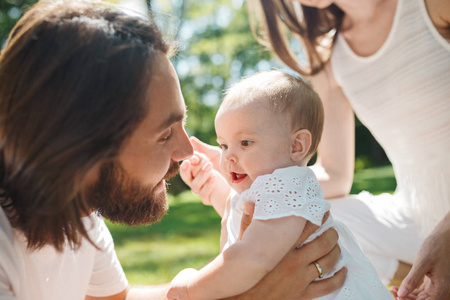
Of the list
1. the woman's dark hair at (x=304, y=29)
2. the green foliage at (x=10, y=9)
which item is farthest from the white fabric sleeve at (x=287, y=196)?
the green foliage at (x=10, y=9)

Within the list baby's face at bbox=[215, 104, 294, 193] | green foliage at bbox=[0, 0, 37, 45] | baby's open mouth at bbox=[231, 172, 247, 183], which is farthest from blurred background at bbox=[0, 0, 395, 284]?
baby's face at bbox=[215, 104, 294, 193]

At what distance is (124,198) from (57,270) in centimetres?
41

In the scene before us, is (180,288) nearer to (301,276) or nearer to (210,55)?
(301,276)

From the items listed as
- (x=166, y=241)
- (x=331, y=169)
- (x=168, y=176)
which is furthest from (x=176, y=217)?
(x=168, y=176)

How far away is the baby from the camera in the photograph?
190 centimetres

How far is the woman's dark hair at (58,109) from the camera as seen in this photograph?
6.20 feet

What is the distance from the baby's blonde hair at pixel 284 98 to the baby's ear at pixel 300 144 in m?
0.03

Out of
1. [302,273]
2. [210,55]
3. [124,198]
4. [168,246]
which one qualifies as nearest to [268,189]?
[302,273]

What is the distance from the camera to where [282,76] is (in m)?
2.28

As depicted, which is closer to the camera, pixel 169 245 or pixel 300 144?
pixel 300 144

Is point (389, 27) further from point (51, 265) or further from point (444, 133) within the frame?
point (51, 265)

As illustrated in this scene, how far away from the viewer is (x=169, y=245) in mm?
6734

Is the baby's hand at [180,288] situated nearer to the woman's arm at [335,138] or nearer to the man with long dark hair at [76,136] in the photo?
the man with long dark hair at [76,136]

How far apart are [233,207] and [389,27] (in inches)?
64.9
